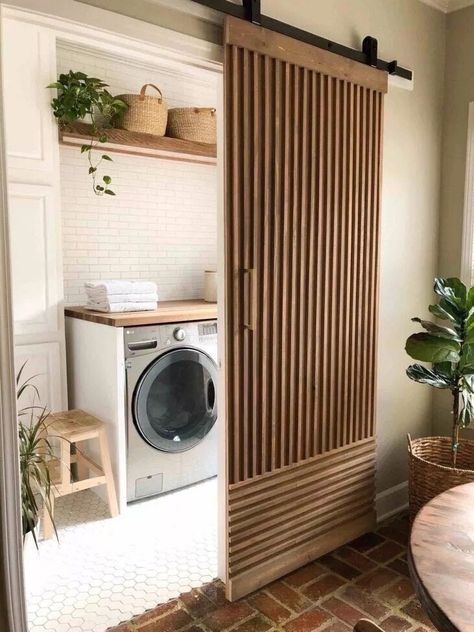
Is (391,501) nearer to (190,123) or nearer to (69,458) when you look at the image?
(69,458)

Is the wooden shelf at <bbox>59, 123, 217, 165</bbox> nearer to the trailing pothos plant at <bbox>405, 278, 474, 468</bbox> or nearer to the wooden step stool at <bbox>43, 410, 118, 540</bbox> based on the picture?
the wooden step stool at <bbox>43, 410, 118, 540</bbox>

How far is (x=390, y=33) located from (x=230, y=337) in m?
1.79

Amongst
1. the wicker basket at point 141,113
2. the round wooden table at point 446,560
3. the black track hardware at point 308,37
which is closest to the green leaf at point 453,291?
the black track hardware at point 308,37

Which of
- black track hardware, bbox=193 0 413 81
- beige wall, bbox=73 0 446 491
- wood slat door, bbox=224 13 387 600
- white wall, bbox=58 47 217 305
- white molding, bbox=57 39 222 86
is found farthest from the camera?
white wall, bbox=58 47 217 305

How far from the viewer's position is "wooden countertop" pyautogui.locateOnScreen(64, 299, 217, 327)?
2.86 m

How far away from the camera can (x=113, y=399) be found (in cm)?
295

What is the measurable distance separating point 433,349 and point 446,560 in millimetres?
1420

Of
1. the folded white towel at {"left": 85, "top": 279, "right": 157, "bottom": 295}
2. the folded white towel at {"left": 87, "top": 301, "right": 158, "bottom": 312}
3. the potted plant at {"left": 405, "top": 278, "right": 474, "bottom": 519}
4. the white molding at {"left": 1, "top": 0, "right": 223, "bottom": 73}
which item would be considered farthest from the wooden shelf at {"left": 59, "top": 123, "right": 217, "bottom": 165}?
the potted plant at {"left": 405, "top": 278, "right": 474, "bottom": 519}

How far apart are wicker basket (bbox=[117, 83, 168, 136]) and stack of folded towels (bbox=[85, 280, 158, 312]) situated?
1.00m

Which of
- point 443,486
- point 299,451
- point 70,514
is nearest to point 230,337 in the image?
point 299,451

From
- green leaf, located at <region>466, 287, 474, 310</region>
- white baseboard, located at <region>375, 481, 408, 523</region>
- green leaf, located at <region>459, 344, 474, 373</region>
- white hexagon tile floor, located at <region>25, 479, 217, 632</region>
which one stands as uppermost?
green leaf, located at <region>466, 287, 474, 310</region>

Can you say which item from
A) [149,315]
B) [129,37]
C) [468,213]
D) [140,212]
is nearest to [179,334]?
[149,315]

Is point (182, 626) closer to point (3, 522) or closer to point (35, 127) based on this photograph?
point (3, 522)

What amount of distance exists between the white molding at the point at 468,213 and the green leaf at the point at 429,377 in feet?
2.45
